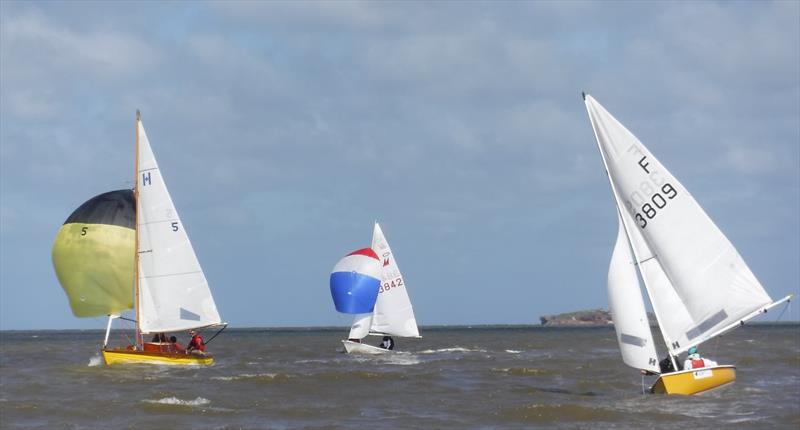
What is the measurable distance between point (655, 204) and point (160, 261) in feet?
71.1

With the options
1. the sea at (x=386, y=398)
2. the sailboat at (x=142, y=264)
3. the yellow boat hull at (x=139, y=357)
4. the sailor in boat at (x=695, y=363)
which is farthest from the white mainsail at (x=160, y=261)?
the sailor in boat at (x=695, y=363)

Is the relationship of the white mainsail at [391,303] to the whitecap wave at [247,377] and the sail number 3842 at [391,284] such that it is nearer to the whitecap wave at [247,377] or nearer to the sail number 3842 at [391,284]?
the sail number 3842 at [391,284]

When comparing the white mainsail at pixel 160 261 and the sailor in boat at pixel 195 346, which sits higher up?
the white mainsail at pixel 160 261

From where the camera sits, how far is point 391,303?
53.5m

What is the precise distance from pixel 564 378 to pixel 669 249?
11.7 metres

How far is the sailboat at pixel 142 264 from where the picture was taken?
39406 millimetres

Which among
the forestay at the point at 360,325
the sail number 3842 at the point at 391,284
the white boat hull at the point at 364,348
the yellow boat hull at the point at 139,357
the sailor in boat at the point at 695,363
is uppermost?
the sail number 3842 at the point at 391,284

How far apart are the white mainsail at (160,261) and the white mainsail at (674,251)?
2014 centimetres

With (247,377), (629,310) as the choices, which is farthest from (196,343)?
(629,310)

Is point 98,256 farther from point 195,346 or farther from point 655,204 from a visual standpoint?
point 655,204

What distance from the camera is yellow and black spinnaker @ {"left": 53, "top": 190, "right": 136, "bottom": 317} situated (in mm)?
39281

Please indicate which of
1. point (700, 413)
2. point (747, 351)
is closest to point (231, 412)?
point (700, 413)

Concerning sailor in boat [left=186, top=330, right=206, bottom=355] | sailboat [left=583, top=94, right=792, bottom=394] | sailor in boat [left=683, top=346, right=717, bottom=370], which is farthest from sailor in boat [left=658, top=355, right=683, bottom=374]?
sailor in boat [left=186, top=330, right=206, bottom=355]

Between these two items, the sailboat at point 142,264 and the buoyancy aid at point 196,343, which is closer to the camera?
the sailboat at point 142,264
